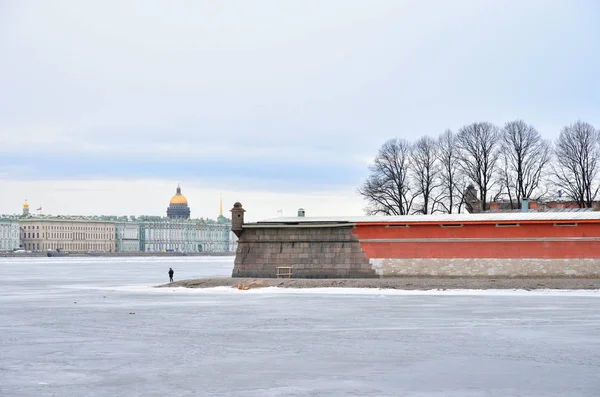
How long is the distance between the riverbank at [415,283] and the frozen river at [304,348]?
593 cm

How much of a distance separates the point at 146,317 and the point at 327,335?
312 inches

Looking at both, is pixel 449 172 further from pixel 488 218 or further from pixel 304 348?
pixel 304 348

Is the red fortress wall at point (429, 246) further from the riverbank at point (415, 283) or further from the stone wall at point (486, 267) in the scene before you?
→ the riverbank at point (415, 283)

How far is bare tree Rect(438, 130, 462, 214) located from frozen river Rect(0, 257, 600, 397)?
1463 inches

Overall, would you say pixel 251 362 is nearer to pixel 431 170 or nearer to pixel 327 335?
pixel 327 335

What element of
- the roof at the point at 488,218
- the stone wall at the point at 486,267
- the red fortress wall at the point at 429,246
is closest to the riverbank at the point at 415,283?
the stone wall at the point at 486,267

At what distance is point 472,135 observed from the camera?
75500 mm

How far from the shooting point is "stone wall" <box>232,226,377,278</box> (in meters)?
50.1

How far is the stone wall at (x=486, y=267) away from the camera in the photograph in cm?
4653

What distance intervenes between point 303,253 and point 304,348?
2871 cm

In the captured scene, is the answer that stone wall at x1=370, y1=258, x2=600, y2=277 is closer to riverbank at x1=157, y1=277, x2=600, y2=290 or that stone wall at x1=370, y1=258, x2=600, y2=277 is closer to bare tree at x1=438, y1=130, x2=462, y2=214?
riverbank at x1=157, y1=277, x2=600, y2=290

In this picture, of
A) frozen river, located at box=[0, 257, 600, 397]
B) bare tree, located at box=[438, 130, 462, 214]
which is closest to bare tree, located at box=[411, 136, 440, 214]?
bare tree, located at box=[438, 130, 462, 214]

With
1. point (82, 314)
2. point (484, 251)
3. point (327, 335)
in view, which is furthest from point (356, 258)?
point (327, 335)

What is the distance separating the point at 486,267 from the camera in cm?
4788
